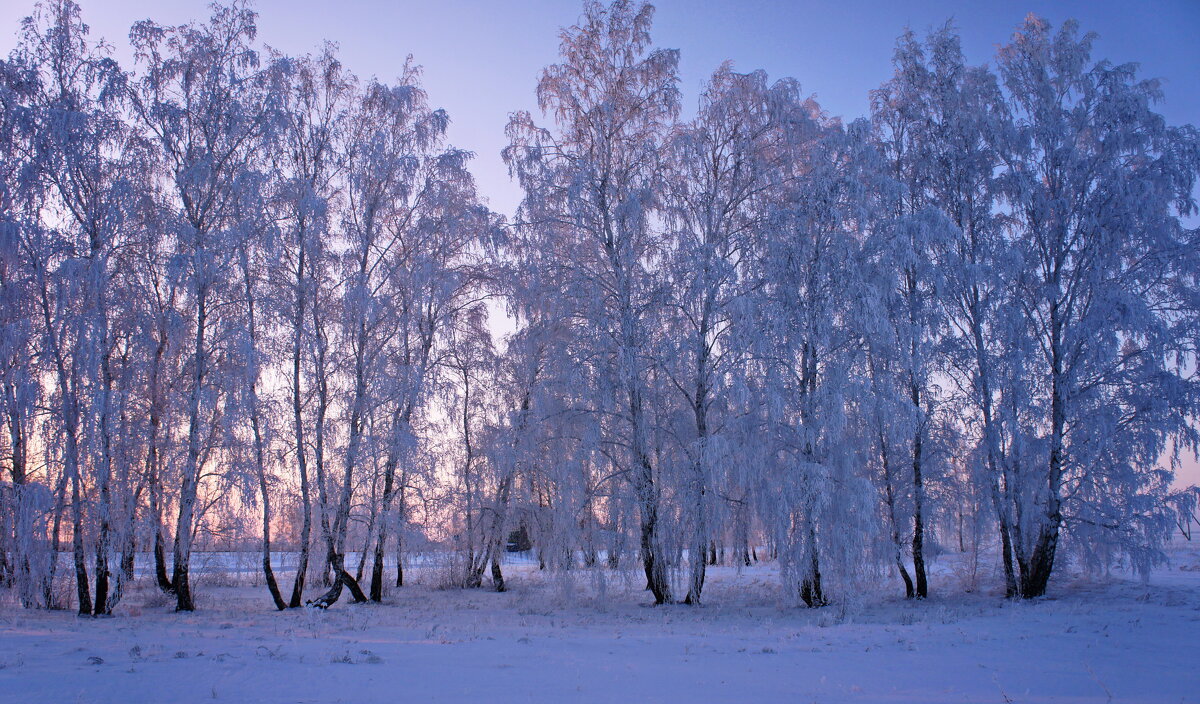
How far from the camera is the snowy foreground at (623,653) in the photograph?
6570mm

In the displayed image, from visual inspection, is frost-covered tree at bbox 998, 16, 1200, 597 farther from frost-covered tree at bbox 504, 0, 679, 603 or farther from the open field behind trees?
frost-covered tree at bbox 504, 0, 679, 603

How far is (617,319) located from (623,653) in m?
8.40

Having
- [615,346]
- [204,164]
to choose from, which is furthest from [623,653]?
[204,164]

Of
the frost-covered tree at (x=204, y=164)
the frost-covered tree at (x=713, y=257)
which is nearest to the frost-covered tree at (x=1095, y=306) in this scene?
the frost-covered tree at (x=713, y=257)

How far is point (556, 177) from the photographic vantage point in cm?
1647

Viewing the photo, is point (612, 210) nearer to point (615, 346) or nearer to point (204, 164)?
point (615, 346)

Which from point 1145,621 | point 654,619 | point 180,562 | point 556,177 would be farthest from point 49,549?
point 1145,621

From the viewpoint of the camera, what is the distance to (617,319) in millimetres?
15922

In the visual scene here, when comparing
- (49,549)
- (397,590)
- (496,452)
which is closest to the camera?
(49,549)

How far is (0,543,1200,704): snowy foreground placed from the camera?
21.6 ft

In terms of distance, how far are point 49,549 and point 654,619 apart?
35.6 feet

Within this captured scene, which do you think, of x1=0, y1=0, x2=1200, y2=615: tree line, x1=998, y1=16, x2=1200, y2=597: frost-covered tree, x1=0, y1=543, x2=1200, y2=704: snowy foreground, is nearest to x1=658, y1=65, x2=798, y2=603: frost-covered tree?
x1=0, y1=0, x2=1200, y2=615: tree line

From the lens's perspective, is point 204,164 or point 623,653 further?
point 204,164

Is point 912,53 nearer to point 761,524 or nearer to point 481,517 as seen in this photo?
point 761,524
